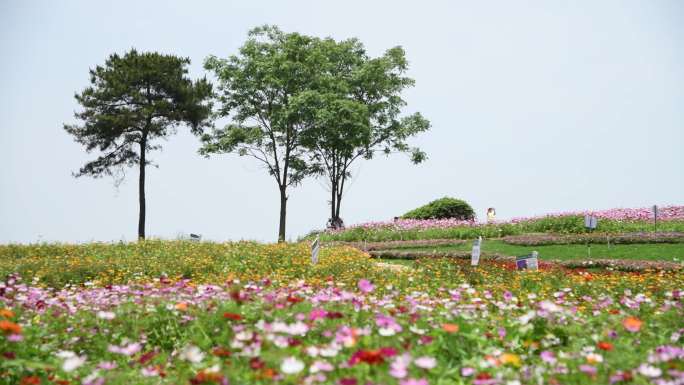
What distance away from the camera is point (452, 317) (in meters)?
5.16

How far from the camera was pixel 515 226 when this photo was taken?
955 inches

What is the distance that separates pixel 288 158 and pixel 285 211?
2723 millimetres

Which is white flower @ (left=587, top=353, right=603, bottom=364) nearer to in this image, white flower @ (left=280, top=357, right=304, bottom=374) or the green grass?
white flower @ (left=280, top=357, right=304, bottom=374)

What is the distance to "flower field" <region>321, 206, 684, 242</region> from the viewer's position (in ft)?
74.8

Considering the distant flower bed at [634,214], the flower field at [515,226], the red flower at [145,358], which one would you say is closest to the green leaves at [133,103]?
the flower field at [515,226]

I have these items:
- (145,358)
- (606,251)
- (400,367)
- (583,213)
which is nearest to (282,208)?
(583,213)

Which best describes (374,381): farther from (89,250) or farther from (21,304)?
(89,250)

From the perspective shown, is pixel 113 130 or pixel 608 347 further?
pixel 113 130

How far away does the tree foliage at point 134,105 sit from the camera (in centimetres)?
2819

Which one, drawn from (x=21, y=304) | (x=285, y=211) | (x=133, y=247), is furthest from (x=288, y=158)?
(x=21, y=304)

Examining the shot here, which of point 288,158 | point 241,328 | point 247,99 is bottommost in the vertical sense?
point 241,328

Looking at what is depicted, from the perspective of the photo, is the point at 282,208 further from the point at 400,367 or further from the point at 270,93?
the point at 400,367

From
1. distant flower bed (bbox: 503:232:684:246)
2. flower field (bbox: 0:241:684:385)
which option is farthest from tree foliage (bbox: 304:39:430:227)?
flower field (bbox: 0:241:684:385)

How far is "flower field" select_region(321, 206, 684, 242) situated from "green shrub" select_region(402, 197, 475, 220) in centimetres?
306
